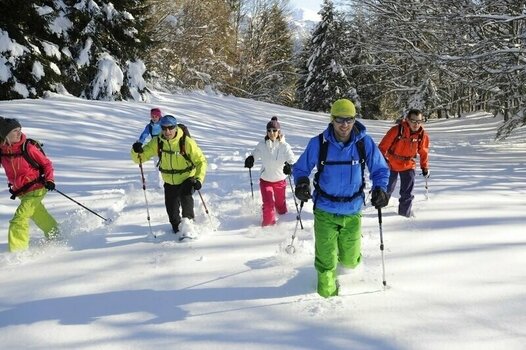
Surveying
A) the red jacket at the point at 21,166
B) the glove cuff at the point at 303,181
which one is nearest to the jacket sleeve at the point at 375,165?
the glove cuff at the point at 303,181

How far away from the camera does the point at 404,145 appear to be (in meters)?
6.46

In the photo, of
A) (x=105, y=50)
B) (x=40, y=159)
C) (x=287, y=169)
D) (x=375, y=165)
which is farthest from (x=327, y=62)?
(x=375, y=165)

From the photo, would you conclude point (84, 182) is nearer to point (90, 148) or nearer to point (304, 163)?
point (90, 148)

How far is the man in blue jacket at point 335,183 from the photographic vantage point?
3963 millimetres

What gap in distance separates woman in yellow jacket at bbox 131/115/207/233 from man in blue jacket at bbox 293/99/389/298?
6.32 ft

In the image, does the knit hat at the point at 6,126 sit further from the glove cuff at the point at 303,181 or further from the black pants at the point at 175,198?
the glove cuff at the point at 303,181

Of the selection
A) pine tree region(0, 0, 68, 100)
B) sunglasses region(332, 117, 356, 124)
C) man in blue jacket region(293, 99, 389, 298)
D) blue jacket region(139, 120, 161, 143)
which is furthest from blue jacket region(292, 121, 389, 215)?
pine tree region(0, 0, 68, 100)

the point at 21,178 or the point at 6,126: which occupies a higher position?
the point at 6,126

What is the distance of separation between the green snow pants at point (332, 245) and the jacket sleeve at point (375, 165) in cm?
37

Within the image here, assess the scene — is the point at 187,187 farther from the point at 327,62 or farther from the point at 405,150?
the point at 327,62

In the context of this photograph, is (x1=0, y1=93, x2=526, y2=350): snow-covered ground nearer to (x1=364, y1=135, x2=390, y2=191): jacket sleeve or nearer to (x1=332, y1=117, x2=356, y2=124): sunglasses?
(x1=364, y1=135, x2=390, y2=191): jacket sleeve

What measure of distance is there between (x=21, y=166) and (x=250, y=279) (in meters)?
3.05

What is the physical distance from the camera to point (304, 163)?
4.11 metres

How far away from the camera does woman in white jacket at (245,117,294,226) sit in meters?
6.25
